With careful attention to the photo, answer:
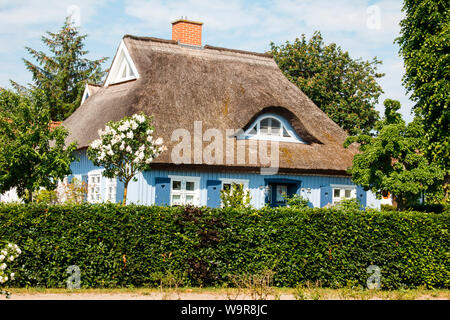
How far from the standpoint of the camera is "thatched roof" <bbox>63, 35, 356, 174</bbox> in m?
20.0

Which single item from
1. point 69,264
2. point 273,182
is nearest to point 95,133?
point 273,182

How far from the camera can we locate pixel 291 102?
925 inches

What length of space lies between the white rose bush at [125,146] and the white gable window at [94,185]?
4871 mm

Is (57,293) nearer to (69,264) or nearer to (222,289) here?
(69,264)

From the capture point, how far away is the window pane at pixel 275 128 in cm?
2142

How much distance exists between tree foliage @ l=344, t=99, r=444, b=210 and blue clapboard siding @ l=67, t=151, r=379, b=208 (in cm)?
495

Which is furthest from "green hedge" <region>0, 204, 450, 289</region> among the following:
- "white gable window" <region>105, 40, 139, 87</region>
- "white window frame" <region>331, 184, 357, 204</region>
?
"white gable window" <region>105, 40, 139, 87</region>

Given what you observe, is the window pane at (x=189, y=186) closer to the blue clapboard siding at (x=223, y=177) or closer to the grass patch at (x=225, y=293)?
the blue clapboard siding at (x=223, y=177)

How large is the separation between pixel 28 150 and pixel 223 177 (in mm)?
7219

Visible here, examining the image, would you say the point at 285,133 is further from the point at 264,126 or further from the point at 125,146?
the point at 125,146

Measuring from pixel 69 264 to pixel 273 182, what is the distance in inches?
456

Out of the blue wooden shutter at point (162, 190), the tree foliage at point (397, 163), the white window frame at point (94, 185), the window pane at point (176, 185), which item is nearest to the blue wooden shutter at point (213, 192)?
the window pane at point (176, 185)

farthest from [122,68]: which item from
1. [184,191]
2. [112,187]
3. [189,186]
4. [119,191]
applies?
[184,191]

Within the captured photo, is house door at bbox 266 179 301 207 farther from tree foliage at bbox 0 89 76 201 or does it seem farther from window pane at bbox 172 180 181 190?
tree foliage at bbox 0 89 76 201
